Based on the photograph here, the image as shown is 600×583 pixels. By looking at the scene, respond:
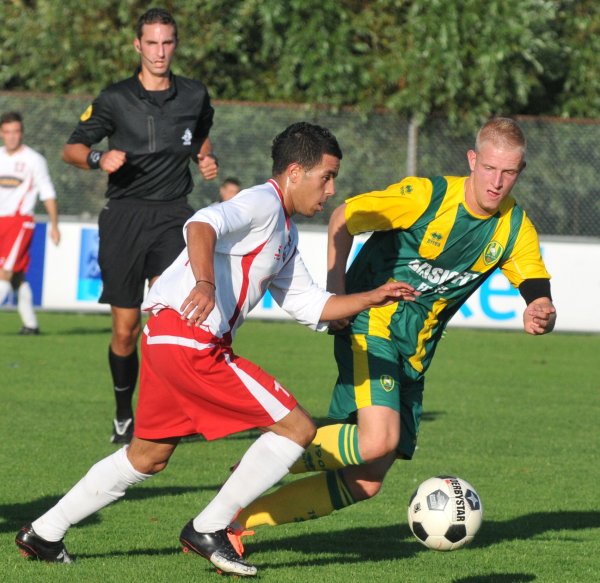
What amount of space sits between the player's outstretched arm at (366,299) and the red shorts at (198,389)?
0.41 m

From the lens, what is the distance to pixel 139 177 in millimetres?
7730

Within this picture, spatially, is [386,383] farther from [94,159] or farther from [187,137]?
[187,137]

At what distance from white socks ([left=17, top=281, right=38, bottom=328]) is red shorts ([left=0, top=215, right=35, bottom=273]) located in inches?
7.6

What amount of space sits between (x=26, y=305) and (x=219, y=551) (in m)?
9.20

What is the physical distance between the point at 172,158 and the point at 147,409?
10.2 ft

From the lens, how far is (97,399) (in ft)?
31.8

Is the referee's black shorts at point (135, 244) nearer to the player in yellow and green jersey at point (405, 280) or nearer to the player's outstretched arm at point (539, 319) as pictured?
the player in yellow and green jersey at point (405, 280)

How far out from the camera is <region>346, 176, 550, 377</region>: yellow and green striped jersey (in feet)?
18.3

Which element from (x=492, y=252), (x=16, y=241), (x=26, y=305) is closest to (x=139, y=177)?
(x=492, y=252)

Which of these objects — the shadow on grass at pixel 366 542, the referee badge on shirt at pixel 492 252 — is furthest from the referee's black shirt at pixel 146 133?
the referee badge on shirt at pixel 492 252

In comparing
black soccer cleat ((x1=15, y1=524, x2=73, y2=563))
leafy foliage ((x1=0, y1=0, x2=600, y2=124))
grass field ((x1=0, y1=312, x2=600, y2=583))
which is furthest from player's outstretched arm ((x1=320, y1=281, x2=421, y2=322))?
leafy foliage ((x1=0, y1=0, x2=600, y2=124))

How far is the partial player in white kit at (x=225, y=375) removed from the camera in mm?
4789

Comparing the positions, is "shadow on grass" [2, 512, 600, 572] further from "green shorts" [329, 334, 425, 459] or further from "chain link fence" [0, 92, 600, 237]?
"chain link fence" [0, 92, 600, 237]

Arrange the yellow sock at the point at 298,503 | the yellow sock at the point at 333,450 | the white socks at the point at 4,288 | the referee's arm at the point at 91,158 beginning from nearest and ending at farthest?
the yellow sock at the point at 333,450 < the yellow sock at the point at 298,503 < the referee's arm at the point at 91,158 < the white socks at the point at 4,288
